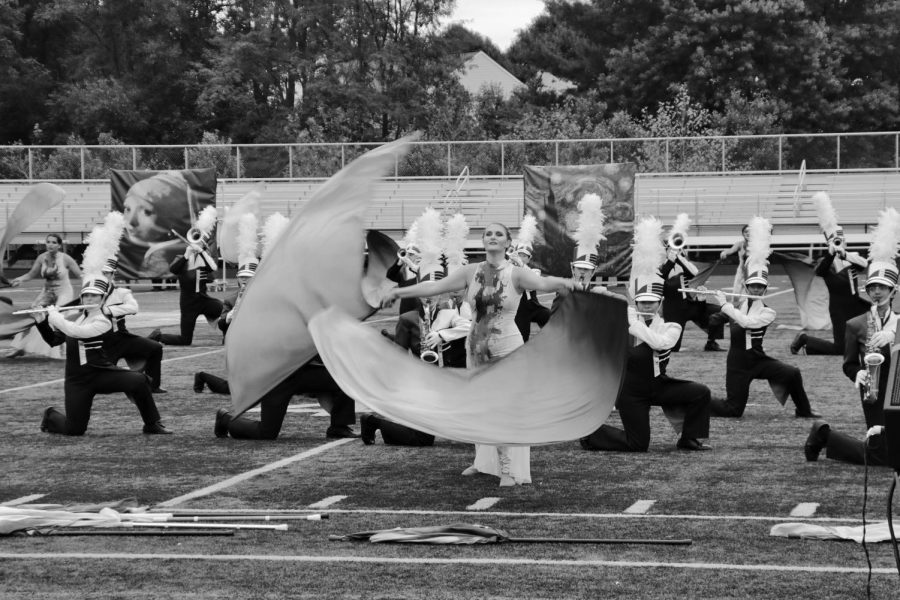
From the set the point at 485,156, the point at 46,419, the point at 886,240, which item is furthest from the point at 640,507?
the point at 485,156

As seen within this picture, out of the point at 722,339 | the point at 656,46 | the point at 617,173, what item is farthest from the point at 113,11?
the point at 722,339

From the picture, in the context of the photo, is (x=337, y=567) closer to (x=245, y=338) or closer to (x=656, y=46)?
(x=245, y=338)

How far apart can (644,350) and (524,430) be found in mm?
2848

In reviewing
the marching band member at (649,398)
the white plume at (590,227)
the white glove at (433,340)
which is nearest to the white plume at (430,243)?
the white plume at (590,227)

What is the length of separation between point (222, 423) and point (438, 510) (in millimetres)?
3528

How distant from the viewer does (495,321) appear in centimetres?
884

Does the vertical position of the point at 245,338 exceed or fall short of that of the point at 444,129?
it falls short

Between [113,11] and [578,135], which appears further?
[113,11]

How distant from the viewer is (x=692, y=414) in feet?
33.8

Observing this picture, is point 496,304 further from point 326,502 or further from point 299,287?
point 326,502

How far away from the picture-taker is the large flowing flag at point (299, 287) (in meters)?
7.92

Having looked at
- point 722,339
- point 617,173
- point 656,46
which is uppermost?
point 656,46

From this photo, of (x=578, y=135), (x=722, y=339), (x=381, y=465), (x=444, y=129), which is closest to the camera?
(x=381, y=465)

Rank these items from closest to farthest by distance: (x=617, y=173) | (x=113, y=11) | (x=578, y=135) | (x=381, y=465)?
(x=381, y=465), (x=617, y=173), (x=578, y=135), (x=113, y=11)
